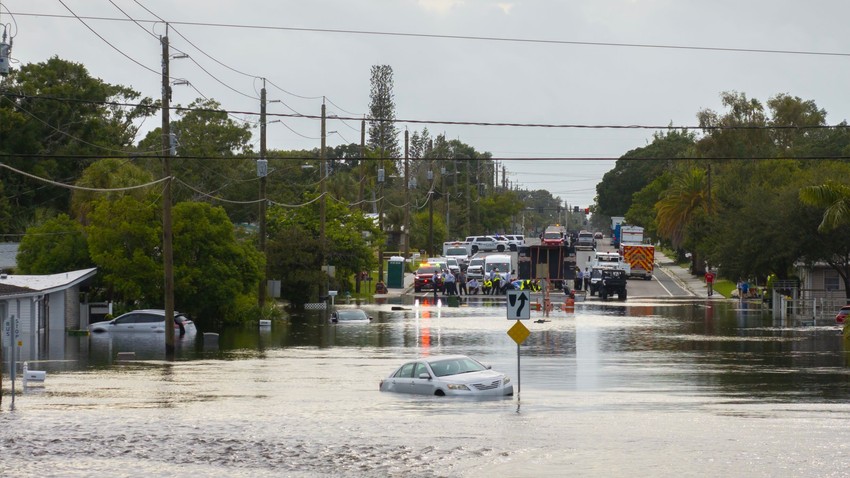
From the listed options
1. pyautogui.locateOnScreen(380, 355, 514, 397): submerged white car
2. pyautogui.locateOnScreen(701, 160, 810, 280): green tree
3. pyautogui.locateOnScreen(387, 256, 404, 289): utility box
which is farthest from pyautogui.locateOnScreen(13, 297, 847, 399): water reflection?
pyautogui.locateOnScreen(387, 256, 404, 289): utility box

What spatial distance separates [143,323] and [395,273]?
116 ft

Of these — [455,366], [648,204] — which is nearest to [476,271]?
[648,204]

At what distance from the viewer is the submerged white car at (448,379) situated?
97.1 ft

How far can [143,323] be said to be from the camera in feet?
185

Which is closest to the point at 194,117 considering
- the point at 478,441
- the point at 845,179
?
the point at 845,179

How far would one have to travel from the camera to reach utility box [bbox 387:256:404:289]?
293 ft

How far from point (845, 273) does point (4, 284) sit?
143 feet

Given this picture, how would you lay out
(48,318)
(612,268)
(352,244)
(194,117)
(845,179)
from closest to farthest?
(48,318)
(845,179)
(352,244)
(612,268)
(194,117)

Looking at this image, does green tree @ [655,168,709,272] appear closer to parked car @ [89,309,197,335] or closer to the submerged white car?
parked car @ [89,309,197,335]

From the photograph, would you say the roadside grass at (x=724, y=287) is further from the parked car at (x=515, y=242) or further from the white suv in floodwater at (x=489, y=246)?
the parked car at (x=515, y=242)

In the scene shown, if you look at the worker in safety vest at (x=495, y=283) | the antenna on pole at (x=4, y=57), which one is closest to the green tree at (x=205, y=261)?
the antenna on pole at (x=4, y=57)

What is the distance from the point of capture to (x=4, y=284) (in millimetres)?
→ 51562

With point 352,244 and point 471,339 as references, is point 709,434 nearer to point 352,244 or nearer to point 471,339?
point 471,339

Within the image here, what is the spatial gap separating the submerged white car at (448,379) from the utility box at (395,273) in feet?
189
